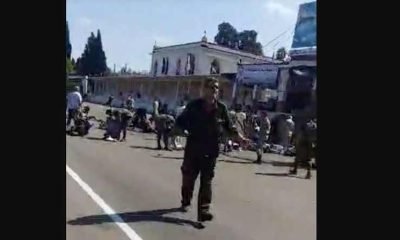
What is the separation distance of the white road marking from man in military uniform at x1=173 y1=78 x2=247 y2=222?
92 cm

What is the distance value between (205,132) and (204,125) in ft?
0.27

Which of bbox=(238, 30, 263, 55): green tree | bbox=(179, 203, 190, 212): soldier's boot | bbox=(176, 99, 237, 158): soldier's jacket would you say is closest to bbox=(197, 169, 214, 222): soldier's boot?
bbox=(176, 99, 237, 158): soldier's jacket

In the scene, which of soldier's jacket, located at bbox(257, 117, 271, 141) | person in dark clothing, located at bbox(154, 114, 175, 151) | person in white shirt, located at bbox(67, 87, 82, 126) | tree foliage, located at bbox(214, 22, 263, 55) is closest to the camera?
soldier's jacket, located at bbox(257, 117, 271, 141)

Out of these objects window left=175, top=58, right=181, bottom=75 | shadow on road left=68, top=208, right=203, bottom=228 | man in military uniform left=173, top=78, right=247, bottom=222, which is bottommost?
shadow on road left=68, top=208, right=203, bottom=228

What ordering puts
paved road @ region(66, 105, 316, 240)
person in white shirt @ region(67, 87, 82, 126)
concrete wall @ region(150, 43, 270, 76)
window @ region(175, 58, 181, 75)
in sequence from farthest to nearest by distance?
window @ region(175, 58, 181, 75) → concrete wall @ region(150, 43, 270, 76) → person in white shirt @ region(67, 87, 82, 126) → paved road @ region(66, 105, 316, 240)

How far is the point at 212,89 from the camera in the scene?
7570 mm

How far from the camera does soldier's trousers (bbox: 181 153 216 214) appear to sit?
7699 mm

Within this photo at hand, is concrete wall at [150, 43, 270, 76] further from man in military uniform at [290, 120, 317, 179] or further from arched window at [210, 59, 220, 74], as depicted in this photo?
man in military uniform at [290, 120, 317, 179]

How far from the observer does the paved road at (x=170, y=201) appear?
7.30 metres

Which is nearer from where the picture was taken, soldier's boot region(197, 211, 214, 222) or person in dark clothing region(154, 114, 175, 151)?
soldier's boot region(197, 211, 214, 222)

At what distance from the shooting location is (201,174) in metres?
7.85

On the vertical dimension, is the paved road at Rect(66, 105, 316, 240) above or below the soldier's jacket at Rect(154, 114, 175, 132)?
below
